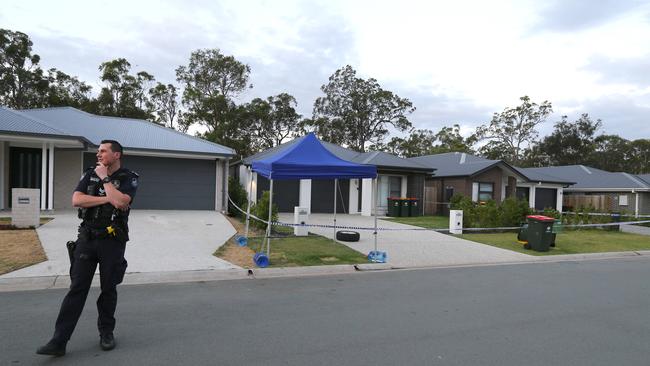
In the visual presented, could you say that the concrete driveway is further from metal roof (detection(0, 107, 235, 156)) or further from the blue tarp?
metal roof (detection(0, 107, 235, 156))

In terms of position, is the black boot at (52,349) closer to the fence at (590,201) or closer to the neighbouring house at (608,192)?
the neighbouring house at (608,192)

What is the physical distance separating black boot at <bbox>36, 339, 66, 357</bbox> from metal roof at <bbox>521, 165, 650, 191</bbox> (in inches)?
1293

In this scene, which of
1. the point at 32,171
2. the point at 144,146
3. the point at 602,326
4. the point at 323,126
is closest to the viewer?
the point at 602,326

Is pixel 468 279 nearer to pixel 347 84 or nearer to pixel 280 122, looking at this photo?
pixel 280 122

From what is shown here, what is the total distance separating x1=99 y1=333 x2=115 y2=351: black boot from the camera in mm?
4297

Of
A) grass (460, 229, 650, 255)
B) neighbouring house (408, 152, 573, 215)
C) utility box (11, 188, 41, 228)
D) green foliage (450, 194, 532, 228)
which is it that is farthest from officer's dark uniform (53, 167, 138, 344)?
neighbouring house (408, 152, 573, 215)

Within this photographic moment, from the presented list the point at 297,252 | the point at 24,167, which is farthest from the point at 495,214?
the point at 24,167

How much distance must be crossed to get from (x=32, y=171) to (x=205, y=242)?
10.5 m

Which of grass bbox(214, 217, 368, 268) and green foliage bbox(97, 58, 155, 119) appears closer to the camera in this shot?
grass bbox(214, 217, 368, 268)

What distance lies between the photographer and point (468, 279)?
8680 mm

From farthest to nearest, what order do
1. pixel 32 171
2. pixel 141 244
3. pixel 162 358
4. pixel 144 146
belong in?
pixel 144 146
pixel 32 171
pixel 141 244
pixel 162 358

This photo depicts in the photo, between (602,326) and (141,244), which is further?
(141,244)

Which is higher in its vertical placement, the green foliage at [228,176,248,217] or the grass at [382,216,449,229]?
the green foliage at [228,176,248,217]

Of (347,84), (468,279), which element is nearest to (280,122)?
(347,84)
